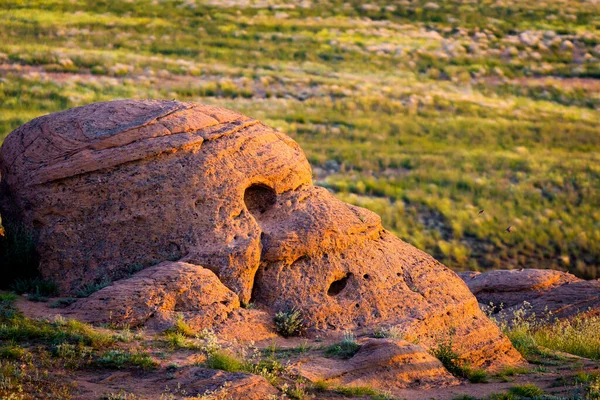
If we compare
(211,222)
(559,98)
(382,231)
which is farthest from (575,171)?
(211,222)

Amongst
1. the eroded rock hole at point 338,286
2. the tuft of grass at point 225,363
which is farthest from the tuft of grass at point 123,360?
the eroded rock hole at point 338,286

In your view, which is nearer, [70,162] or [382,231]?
[70,162]

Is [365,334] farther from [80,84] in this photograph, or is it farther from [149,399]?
[80,84]

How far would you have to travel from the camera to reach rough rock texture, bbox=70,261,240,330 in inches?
428

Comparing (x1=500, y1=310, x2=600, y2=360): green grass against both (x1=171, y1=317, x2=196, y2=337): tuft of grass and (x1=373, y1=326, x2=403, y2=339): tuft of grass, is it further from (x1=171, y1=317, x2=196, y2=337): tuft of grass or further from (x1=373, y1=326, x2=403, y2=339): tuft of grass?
(x1=171, y1=317, x2=196, y2=337): tuft of grass

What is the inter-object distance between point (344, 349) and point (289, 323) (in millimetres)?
1099

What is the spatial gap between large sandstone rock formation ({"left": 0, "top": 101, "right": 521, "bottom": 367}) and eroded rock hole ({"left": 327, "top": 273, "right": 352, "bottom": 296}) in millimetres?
21

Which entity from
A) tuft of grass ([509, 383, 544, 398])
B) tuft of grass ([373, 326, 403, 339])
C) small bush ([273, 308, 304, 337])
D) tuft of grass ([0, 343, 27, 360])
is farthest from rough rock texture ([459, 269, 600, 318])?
tuft of grass ([0, 343, 27, 360])

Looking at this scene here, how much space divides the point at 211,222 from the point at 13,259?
2.92m

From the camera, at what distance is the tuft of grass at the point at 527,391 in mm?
10906

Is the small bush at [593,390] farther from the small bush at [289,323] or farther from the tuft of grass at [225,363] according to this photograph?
the tuft of grass at [225,363]

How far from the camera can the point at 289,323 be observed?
1191cm

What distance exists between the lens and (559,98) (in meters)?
54.2

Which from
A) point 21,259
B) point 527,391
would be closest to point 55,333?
point 21,259
